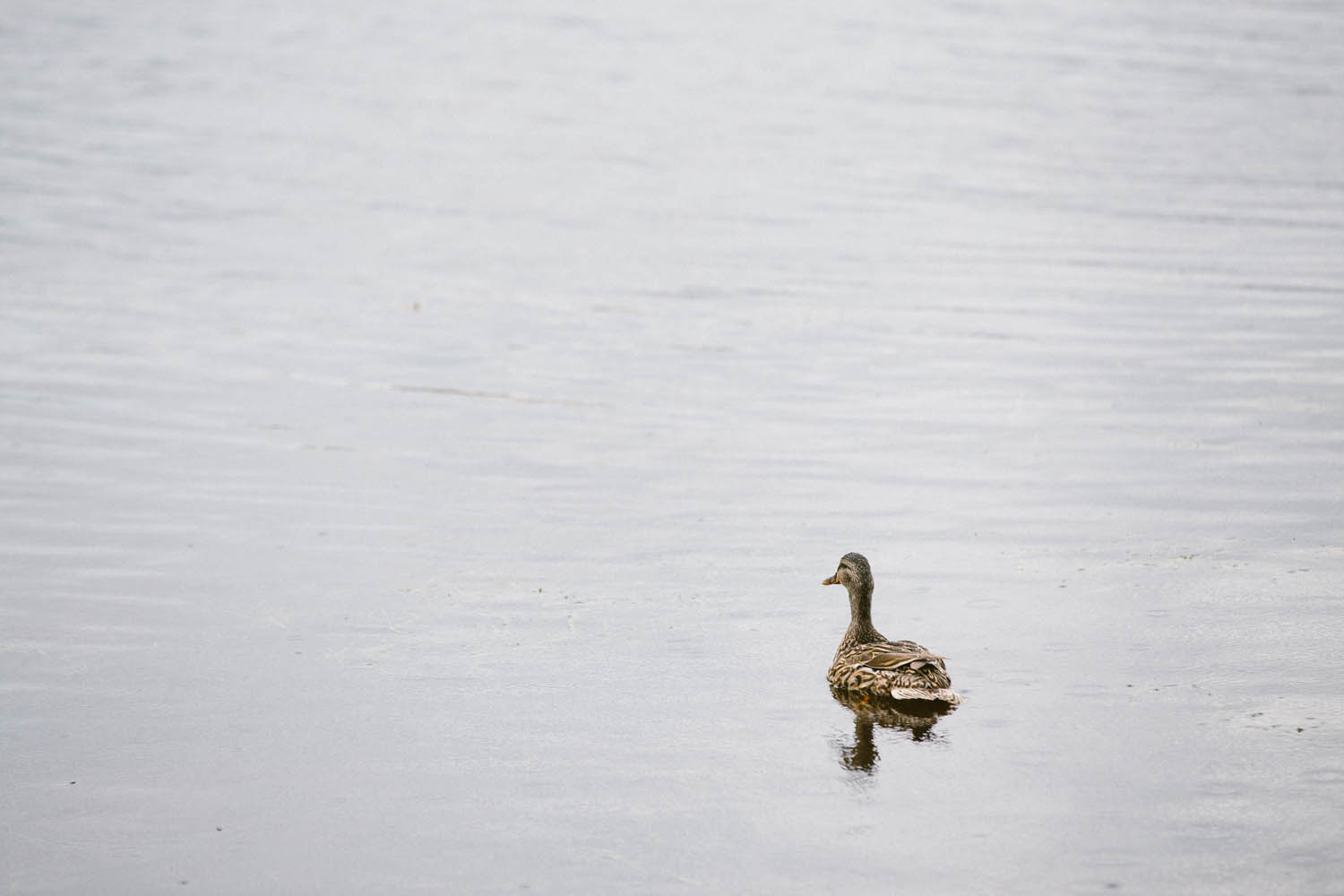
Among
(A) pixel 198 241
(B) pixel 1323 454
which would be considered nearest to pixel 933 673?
(B) pixel 1323 454

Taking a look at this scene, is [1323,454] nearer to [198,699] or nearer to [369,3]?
[198,699]

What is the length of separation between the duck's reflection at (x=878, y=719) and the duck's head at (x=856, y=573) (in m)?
0.58

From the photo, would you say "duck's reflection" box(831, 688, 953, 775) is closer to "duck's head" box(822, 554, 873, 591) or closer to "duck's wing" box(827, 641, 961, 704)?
"duck's wing" box(827, 641, 961, 704)

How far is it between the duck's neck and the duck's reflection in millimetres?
289

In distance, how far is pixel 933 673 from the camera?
8.85 m

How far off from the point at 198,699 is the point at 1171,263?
14971mm

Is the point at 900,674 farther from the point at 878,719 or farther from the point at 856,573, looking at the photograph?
the point at 856,573

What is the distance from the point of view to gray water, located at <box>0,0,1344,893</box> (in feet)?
25.5

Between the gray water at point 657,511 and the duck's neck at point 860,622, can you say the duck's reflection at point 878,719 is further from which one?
the duck's neck at point 860,622

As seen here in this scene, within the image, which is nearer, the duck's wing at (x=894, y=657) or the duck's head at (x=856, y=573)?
the duck's wing at (x=894, y=657)

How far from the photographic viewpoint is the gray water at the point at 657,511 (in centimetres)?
777

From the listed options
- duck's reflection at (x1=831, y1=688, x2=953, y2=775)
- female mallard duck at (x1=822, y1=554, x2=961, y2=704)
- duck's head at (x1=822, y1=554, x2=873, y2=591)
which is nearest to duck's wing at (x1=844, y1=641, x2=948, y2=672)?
female mallard duck at (x1=822, y1=554, x2=961, y2=704)

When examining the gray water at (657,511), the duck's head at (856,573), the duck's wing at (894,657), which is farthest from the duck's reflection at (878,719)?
the duck's head at (856,573)

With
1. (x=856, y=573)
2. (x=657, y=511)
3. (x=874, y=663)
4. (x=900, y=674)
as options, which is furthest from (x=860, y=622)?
(x=657, y=511)
